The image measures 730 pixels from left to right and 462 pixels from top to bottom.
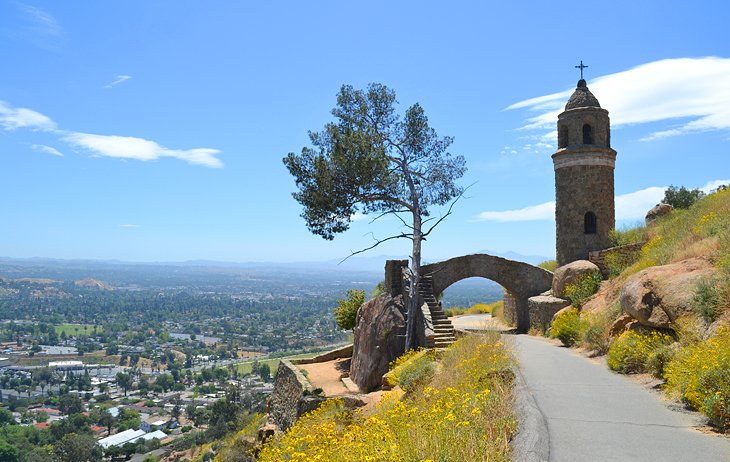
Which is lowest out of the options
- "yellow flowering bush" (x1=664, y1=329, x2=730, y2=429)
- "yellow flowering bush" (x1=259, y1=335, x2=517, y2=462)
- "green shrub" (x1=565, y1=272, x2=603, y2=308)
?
"yellow flowering bush" (x1=259, y1=335, x2=517, y2=462)

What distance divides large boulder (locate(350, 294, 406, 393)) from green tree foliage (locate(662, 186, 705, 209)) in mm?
14309

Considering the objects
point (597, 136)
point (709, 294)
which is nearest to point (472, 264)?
point (597, 136)

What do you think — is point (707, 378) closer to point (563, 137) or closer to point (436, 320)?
point (436, 320)

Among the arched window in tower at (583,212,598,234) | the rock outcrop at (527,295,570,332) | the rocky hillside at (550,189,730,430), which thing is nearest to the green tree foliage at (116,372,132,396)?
the rock outcrop at (527,295,570,332)

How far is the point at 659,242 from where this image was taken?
1617 cm

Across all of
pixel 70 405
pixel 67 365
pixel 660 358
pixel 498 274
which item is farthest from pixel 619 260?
pixel 67 365

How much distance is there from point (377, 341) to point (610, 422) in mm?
12639

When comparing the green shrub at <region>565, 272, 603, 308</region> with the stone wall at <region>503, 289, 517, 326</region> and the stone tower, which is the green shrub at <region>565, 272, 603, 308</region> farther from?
the stone wall at <region>503, 289, 517, 326</region>

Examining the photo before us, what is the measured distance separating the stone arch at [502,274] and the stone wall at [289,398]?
649 centimetres

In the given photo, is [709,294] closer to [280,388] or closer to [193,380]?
[280,388]

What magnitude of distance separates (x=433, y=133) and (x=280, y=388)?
1158 cm

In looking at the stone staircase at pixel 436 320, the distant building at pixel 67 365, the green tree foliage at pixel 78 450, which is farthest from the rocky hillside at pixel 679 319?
the distant building at pixel 67 365

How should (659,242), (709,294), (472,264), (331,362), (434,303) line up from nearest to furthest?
(709,294) → (659,242) → (434,303) → (472,264) → (331,362)

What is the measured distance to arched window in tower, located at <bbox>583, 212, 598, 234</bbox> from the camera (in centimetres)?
2227
